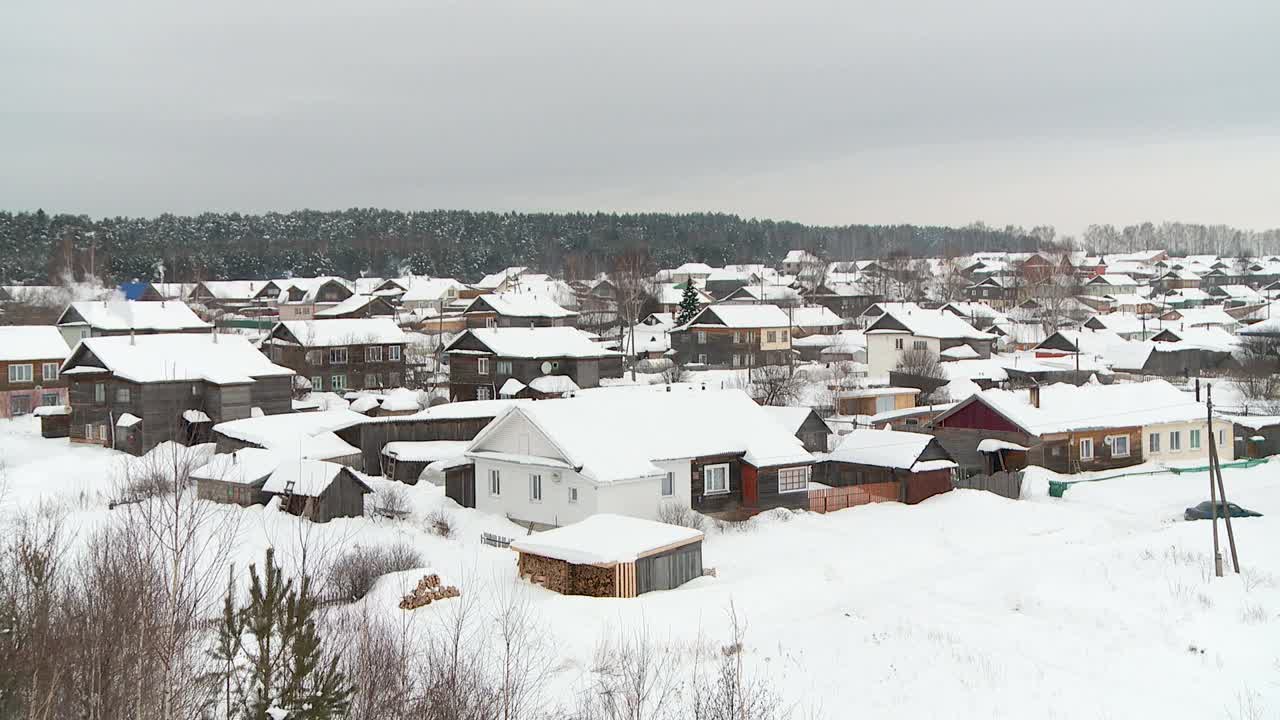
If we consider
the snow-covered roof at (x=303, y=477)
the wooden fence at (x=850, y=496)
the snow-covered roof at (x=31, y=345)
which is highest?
the snow-covered roof at (x=31, y=345)

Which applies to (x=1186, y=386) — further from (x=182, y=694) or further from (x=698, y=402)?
(x=182, y=694)

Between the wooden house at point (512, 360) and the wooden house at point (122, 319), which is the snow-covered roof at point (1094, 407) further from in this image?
the wooden house at point (122, 319)

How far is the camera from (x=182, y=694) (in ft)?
36.9

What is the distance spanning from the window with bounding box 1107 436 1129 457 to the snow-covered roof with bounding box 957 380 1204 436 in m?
0.56

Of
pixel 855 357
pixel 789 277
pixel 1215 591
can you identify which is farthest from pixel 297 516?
pixel 789 277

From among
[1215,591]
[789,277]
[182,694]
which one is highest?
[789,277]

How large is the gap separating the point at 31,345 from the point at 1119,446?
48861 mm

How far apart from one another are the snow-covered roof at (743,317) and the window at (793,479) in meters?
40.2

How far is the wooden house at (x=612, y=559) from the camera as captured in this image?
20.4m

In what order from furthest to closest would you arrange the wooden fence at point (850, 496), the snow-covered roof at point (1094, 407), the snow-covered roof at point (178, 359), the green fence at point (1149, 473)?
the snow-covered roof at point (178, 359) < the snow-covered roof at point (1094, 407) < the green fence at point (1149, 473) < the wooden fence at point (850, 496)

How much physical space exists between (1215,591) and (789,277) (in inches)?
4611

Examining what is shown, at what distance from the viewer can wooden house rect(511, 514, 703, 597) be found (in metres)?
20.4

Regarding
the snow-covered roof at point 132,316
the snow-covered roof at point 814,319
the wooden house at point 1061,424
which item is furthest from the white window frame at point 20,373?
the snow-covered roof at point 814,319

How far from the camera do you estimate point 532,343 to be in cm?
5644
